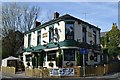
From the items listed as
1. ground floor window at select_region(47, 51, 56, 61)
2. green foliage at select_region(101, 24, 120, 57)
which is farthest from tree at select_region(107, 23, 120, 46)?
ground floor window at select_region(47, 51, 56, 61)

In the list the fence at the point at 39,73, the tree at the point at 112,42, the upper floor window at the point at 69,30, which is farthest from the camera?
the tree at the point at 112,42

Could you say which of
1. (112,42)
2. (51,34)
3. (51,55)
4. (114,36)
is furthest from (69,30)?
(114,36)

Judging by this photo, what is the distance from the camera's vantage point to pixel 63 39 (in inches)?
1423

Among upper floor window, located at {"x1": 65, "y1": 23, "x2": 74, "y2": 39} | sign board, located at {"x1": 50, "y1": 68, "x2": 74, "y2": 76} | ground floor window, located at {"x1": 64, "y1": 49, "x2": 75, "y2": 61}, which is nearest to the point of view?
sign board, located at {"x1": 50, "y1": 68, "x2": 74, "y2": 76}

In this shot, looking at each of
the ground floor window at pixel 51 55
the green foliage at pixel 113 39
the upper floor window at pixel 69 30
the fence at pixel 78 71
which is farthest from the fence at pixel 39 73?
the green foliage at pixel 113 39

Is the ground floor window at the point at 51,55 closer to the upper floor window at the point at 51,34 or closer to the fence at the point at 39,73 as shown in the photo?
the upper floor window at the point at 51,34

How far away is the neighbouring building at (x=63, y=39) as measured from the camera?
36.0 meters

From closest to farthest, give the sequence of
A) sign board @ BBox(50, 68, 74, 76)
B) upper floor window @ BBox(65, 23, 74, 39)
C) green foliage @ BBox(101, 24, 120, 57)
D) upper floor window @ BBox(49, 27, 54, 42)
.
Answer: sign board @ BBox(50, 68, 74, 76) < upper floor window @ BBox(65, 23, 74, 39) < upper floor window @ BBox(49, 27, 54, 42) < green foliage @ BBox(101, 24, 120, 57)

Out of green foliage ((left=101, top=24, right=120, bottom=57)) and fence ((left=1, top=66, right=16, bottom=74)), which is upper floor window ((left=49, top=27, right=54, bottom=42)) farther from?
green foliage ((left=101, top=24, right=120, bottom=57))

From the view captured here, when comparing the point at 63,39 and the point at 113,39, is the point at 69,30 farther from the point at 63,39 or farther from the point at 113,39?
the point at 113,39

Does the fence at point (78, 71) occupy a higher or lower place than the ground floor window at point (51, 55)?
lower

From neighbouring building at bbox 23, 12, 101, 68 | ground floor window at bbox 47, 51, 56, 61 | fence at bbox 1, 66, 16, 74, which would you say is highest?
neighbouring building at bbox 23, 12, 101, 68

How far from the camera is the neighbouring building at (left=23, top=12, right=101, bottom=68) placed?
36000mm

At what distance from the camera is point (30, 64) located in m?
44.7
